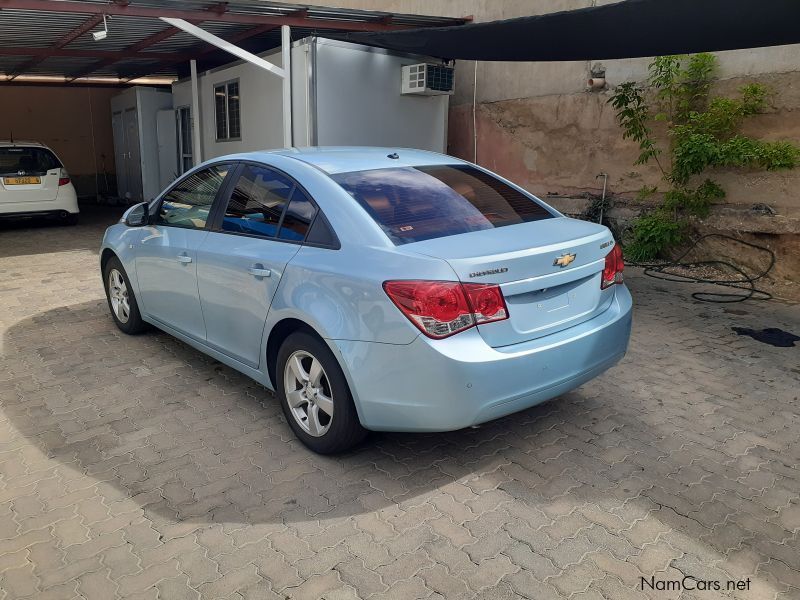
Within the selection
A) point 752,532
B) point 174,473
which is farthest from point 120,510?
point 752,532

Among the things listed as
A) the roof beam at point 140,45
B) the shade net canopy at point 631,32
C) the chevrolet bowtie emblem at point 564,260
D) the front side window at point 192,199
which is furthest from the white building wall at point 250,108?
the chevrolet bowtie emblem at point 564,260

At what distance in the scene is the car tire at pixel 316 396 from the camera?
10.4 ft

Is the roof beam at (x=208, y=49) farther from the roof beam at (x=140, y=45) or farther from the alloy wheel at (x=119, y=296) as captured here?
the alloy wheel at (x=119, y=296)

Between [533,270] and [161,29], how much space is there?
8592mm

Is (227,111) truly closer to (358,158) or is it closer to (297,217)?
(358,158)

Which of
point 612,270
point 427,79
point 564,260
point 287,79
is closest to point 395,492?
point 564,260

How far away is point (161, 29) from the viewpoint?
955cm

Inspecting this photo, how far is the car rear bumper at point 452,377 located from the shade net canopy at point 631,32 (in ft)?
10.5

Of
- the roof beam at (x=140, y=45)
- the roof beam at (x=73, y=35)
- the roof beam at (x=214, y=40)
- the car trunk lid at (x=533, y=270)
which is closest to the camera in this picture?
the car trunk lid at (x=533, y=270)

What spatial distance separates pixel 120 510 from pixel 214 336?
1.36 m

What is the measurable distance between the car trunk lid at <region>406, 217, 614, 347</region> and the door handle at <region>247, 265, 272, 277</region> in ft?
2.94

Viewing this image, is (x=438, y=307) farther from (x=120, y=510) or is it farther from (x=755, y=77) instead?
(x=755, y=77)

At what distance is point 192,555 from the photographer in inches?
103

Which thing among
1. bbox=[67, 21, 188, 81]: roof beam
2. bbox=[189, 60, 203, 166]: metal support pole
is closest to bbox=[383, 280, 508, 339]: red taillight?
bbox=[67, 21, 188, 81]: roof beam
